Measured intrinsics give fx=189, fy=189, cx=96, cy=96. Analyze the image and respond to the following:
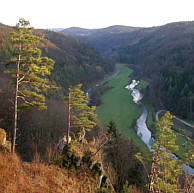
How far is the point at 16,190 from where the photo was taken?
658 centimetres

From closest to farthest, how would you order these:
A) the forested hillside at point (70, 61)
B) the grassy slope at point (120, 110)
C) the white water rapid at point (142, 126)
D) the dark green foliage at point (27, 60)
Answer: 1. the dark green foliage at point (27, 60)
2. the white water rapid at point (142, 126)
3. the grassy slope at point (120, 110)
4. the forested hillside at point (70, 61)

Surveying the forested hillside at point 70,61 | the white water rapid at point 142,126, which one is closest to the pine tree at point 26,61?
the white water rapid at point 142,126

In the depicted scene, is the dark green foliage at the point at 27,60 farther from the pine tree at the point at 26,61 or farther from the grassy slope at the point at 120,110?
the grassy slope at the point at 120,110

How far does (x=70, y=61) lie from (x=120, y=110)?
47.2 m

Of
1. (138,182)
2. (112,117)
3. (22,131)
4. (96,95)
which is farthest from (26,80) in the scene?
(96,95)

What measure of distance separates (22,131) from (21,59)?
54.0ft

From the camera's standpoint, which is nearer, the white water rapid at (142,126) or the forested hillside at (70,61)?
the white water rapid at (142,126)

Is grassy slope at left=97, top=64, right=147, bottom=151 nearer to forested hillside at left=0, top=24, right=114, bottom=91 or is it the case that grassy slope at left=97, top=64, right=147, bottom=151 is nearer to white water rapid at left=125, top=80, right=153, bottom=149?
white water rapid at left=125, top=80, right=153, bottom=149

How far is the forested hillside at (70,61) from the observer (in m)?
72.6

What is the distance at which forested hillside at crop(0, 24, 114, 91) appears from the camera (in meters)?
72.6

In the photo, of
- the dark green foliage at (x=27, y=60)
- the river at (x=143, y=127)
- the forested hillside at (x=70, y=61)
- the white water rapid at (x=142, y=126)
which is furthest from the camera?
the forested hillside at (x=70, y=61)

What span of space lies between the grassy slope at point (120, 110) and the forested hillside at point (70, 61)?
16.9m

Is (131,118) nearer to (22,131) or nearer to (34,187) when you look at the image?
(22,131)

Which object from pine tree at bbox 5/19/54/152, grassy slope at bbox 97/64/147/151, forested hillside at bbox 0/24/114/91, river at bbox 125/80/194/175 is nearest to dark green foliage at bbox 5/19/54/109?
pine tree at bbox 5/19/54/152
